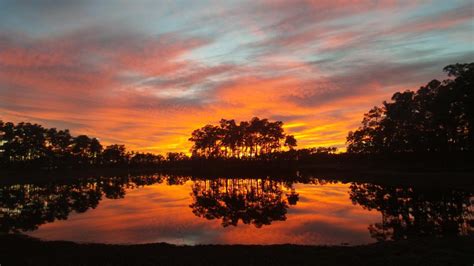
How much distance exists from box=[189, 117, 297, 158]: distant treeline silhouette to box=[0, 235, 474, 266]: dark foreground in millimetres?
121974

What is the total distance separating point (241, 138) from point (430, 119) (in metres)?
81.4

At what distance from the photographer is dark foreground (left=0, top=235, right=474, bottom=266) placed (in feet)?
38.5

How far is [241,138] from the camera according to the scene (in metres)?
139

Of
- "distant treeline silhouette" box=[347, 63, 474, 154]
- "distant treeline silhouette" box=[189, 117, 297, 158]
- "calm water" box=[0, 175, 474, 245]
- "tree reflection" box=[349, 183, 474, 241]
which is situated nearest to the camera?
"tree reflection" box=[349, 183, 474, 241]

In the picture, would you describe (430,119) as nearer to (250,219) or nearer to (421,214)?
(421,214)

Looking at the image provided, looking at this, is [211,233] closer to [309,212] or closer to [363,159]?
[309,212]

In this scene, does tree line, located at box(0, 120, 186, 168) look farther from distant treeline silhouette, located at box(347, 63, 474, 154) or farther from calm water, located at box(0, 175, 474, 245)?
distant treeline silhouette, located at box(347, 63, 474, 154)

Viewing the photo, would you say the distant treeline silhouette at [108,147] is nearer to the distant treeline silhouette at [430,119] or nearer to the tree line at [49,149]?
the tree line at [49,149]

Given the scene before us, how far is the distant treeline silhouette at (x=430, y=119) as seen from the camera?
5669 centimetres

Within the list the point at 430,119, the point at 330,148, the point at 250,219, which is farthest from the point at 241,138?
the point at 250,219

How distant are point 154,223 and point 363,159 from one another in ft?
262

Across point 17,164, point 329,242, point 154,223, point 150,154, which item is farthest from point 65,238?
point 150,154

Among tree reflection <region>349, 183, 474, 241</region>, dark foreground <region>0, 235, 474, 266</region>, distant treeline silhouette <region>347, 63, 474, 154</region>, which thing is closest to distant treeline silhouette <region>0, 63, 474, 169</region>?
distant treeline silhouette <region>347, 63, 474, 154</region>

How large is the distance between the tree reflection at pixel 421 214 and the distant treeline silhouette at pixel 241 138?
341 feet
